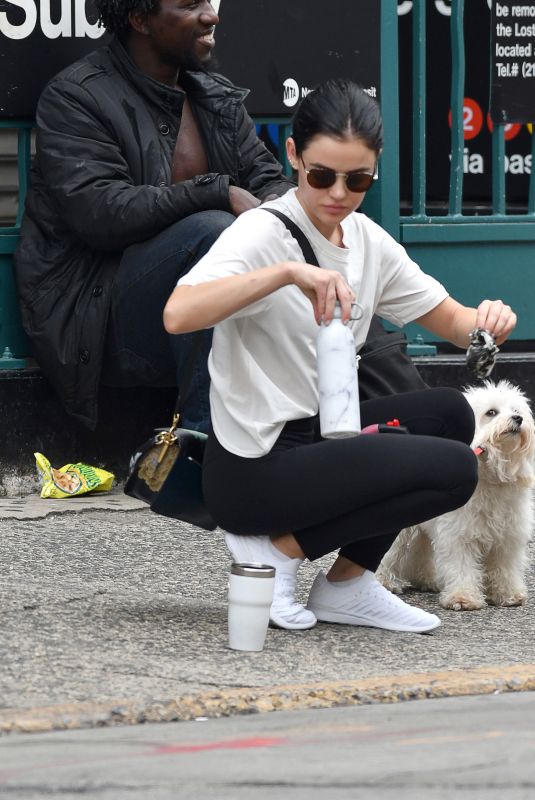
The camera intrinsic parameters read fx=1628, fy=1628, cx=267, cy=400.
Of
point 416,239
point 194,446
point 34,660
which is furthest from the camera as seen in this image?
point 416,239

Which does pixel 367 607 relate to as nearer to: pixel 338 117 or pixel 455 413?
pixel 455 413

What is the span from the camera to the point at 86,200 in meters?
5.96

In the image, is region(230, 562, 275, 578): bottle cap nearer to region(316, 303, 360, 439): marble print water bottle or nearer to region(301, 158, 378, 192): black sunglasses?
region(316, 303, 360, 439): marble print water bottle

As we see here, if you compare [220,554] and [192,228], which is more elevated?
[192,228]

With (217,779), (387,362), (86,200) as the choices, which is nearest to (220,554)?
(387,362)

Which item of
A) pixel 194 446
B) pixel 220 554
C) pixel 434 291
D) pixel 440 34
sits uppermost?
pixel 440 34

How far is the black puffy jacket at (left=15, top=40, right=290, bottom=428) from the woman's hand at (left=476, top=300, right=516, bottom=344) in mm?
1723

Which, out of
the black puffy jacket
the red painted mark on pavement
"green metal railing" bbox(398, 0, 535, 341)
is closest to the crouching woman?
the red painted mark on pavement

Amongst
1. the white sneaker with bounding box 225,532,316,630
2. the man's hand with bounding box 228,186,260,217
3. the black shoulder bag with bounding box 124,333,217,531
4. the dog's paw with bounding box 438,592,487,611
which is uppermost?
the man's hand with bounding box 228,186,260,217

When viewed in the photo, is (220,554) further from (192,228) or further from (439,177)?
(439,177)

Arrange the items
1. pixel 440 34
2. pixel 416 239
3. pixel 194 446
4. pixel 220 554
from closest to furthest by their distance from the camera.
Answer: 1. pixel 194 446
2. pixel 220 554
3. pixel 416 239
4. pixel 440 34

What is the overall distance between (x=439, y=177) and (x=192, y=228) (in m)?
3.33

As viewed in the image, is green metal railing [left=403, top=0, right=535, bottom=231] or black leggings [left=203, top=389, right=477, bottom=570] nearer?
black leggings [left=203, top=389, right=477, bottom=570]

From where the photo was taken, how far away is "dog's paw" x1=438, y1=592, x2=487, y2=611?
16.8 feet
